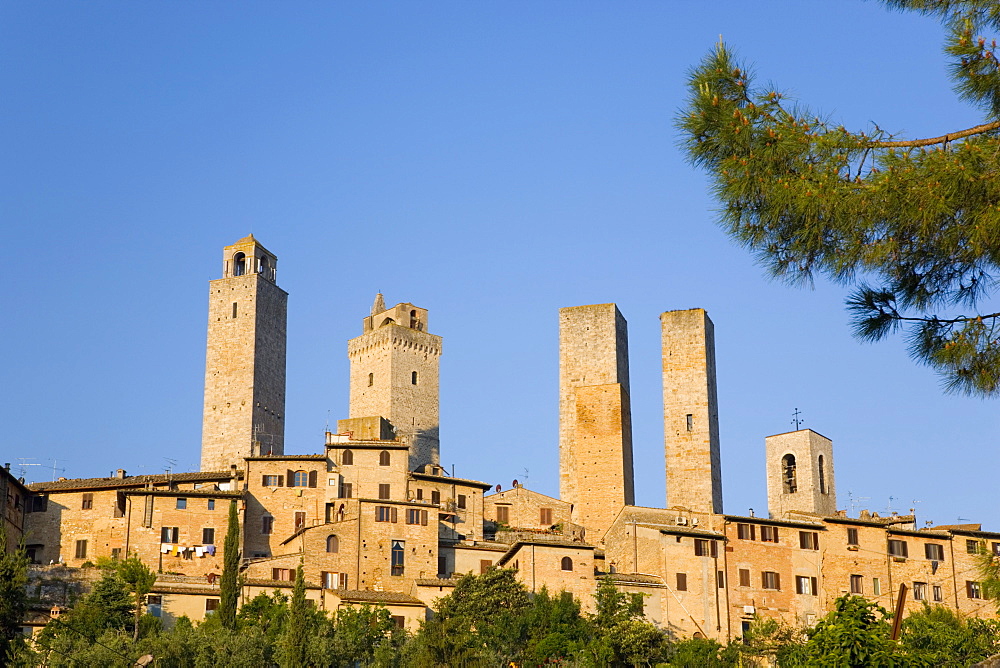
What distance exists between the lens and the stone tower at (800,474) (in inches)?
2313

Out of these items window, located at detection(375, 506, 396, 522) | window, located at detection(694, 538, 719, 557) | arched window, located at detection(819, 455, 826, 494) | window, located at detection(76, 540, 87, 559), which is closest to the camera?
window, located at detection(375, 506, 396, 522)

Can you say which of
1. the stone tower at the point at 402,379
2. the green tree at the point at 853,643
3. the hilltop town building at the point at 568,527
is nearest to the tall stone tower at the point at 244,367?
the stone tower at the point at 402,379

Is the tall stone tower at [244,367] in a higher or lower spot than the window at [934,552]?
higher

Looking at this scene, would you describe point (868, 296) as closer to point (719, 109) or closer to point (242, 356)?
point (719, 109)

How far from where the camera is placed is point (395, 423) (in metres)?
67.6

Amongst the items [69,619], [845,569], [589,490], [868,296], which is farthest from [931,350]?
[589,490]

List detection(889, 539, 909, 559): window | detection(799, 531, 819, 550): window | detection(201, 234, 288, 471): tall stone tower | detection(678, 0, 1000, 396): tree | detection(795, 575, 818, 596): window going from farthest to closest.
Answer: detection(201, 234, 288, 471): tall stone tower
detection(889, 539, 909, 559): window
detection(799, 531, 819, 550): window
detection(795, 575, 818, 596): window
detection(678, 0, 1000, 396): tree

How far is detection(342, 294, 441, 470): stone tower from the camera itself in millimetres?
68062

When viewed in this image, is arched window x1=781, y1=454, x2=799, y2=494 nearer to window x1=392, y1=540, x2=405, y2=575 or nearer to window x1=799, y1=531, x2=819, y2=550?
window x1=799, y1=531, x2=819, y2=550

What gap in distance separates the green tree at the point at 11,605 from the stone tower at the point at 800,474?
31.5 m

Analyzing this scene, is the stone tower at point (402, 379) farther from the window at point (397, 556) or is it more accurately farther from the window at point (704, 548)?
the window at point (704, 548)

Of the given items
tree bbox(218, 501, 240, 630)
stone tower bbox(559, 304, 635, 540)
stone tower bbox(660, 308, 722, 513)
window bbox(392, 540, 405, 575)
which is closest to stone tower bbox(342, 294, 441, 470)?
stone tower bbox(559, 304, 635, 540)

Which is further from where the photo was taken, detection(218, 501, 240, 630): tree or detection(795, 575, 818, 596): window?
detection(795, 575, 818, 596): window

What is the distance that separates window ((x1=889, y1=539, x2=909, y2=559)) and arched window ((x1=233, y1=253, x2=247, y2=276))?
115 ft
